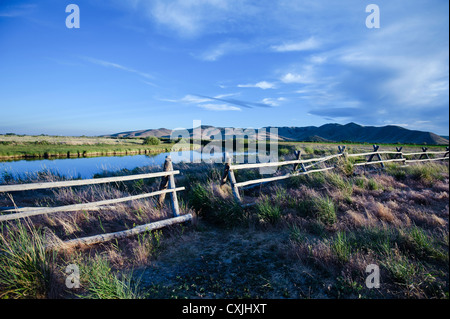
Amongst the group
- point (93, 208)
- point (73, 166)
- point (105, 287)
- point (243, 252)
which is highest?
point (93, 208)

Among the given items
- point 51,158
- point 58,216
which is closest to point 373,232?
point 58,216

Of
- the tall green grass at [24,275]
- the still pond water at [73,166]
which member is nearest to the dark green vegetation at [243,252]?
the tall green grass at [24,275]

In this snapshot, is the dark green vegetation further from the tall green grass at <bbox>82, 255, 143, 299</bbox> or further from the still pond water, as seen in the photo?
the still pond water

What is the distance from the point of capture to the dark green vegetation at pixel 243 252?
2.91m

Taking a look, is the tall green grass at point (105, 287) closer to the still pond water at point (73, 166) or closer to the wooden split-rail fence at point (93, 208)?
the wooden split-rail fence at point (93, 208)

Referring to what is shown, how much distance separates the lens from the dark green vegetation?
2912mm

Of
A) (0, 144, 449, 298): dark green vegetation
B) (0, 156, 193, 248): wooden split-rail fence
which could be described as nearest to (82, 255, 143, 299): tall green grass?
(0, 144, 449, 298): dark green vegetation

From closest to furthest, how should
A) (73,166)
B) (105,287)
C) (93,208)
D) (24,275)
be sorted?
(105,287)
(24,275)
(93,208)
(73,166)

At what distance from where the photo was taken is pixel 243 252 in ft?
13.8

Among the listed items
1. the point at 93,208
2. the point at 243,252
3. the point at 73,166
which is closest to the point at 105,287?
the point at 243,252

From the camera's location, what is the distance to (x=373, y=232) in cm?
408

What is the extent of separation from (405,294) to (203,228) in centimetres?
394

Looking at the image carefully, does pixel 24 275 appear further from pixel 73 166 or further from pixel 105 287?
pixel 73 166
